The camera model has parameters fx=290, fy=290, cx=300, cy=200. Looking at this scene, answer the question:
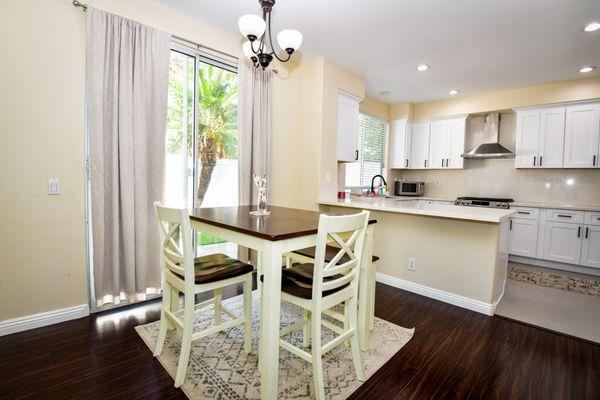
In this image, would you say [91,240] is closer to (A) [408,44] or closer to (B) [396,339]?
(B) [396,339]

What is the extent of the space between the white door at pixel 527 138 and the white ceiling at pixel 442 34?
0.55 meters

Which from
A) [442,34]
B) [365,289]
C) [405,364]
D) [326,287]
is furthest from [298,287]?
[442,34]

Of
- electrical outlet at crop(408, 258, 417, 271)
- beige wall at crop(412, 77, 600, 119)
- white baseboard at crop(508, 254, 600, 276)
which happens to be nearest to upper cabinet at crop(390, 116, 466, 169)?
beige wall at crop(412, 77, 600, 119)

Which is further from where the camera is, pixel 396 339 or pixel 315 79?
pixel 315 79

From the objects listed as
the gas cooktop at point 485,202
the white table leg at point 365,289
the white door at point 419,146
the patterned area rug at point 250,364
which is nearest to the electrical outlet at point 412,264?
the patterned area rug at point 250,364

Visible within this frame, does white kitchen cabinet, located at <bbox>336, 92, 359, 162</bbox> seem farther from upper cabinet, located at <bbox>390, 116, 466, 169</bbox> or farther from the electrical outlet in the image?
upper cabinet, located at <bbox>390, 116, 466, 169</bbox>

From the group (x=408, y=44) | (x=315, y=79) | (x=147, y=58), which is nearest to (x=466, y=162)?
(x=408, y=44)

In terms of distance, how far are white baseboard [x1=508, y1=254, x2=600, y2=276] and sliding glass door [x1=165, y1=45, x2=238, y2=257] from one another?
442 centimetres

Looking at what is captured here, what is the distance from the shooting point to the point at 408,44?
10.6ft

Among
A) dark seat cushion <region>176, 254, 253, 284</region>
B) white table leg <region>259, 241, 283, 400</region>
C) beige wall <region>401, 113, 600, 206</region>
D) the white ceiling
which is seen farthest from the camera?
beige wall <region>401, 113, 600, 206</region>

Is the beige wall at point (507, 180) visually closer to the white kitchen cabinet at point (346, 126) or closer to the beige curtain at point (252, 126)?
the white kitchen cabinet at point (346, 126)

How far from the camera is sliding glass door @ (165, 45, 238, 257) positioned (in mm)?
2879

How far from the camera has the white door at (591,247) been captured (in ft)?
12.8

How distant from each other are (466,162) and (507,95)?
1.25 m
